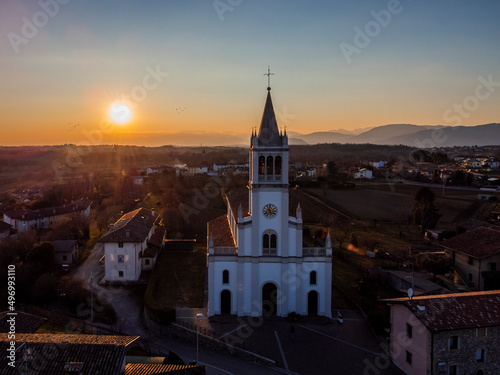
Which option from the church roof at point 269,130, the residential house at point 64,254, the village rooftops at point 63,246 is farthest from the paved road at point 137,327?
the church roof at point 269,130

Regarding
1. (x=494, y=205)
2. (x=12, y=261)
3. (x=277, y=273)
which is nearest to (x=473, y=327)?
(x=277, y=273)

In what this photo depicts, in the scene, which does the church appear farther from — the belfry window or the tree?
the tree

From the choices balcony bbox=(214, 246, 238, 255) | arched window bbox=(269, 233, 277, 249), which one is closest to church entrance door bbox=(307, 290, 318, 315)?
arched window bbox=(269, 233, 277, 249)

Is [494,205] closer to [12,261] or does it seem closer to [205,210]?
[205,210]

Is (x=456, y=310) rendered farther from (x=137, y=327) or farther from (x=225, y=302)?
(x=137, y=327)

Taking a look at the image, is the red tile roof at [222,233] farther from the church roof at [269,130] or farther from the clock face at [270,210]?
the church roof at [269,130]
